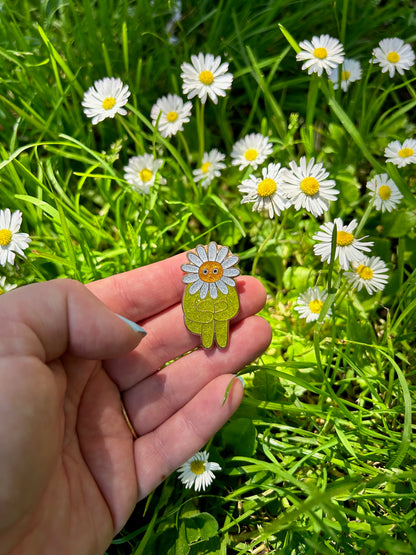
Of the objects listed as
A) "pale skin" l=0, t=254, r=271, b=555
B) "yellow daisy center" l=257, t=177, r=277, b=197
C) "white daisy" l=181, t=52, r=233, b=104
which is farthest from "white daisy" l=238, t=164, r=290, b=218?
"white daisy" l=181, t=52, r=233, b=104

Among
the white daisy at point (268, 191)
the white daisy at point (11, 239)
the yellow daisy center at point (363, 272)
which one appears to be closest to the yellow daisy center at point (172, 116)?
the white daisy at point (268, 191)

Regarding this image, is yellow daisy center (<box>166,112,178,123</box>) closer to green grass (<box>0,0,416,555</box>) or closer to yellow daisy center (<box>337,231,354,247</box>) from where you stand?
green grass (<box>0,0,416,555</box>)

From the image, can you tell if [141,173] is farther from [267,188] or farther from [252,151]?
[267,188]

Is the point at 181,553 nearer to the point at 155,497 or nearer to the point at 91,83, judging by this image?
the point at 155,497

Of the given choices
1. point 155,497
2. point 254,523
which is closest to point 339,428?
point 254,523

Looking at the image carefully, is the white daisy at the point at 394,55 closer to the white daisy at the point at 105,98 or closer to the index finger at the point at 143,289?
the white daisy at the point at 105,98

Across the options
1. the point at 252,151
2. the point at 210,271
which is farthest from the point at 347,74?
the point at 210,271
